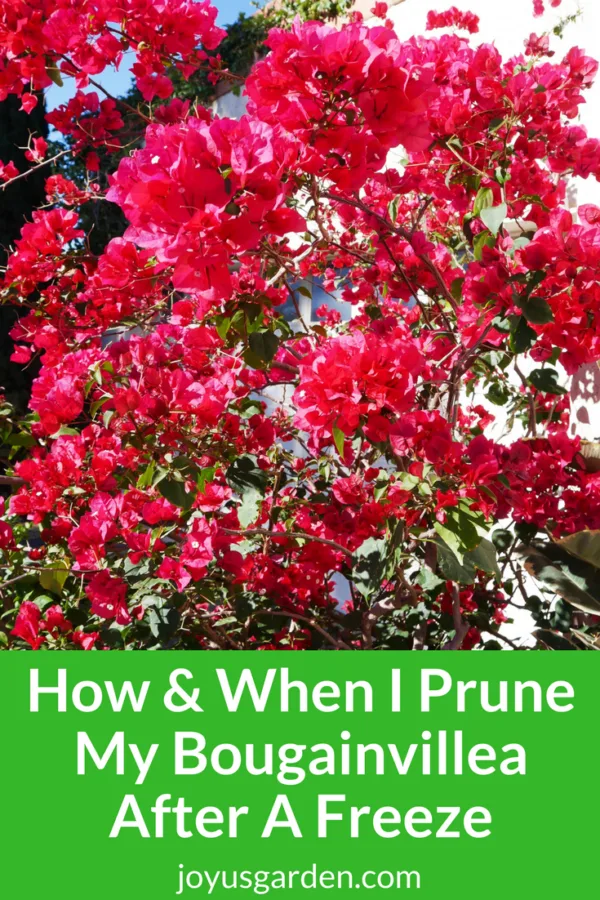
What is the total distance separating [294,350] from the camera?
2344 millimetres

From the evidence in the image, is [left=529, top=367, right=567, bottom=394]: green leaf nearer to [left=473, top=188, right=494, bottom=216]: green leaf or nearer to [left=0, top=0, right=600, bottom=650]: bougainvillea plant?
[left=0, top=0, right=600, bottom=650]: bougainvillea plant

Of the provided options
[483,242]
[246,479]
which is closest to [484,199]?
[483,242]

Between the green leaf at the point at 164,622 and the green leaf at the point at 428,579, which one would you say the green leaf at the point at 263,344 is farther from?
the green leaf at the point at 428,579

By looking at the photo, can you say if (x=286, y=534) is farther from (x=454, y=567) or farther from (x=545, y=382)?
(x=545, y=382)

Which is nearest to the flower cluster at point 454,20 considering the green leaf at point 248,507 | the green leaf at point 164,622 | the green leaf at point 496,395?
the green leaf at point 496,395

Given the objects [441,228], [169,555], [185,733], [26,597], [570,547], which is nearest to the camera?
[185,733]

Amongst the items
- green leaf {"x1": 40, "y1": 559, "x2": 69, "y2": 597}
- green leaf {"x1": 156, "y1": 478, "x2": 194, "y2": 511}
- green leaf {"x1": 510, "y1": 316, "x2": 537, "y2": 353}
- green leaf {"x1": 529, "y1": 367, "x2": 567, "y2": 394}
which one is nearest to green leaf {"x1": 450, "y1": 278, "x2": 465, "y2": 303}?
green leaf {"x1": 529, "y1": 367, "x2": 567, "y2": 394}

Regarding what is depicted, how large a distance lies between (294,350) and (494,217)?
109 cm

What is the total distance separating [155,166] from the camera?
940 millimetres

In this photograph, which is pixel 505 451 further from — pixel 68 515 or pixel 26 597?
pixel 26 597

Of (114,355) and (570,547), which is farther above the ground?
(114,355)

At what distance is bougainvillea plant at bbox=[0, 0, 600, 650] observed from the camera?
1.07 m

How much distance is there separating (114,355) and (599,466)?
43.9 inches

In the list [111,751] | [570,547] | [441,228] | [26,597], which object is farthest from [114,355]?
[441,228]
